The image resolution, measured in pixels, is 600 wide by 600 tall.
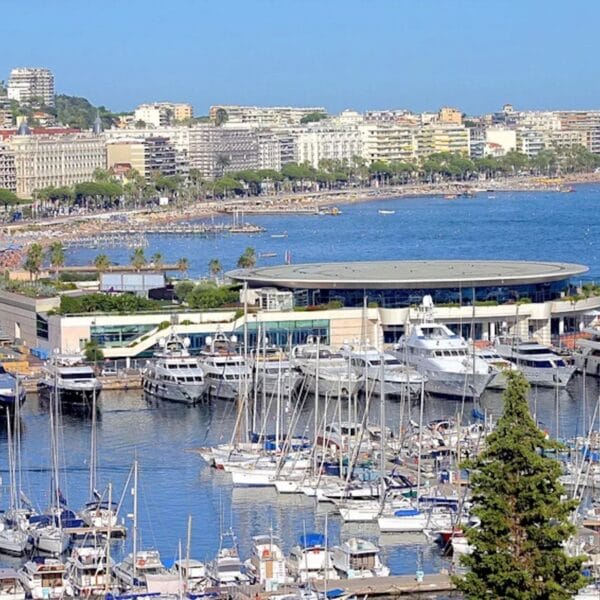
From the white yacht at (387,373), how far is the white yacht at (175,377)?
5.48ft

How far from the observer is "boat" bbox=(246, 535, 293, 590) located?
1417cm

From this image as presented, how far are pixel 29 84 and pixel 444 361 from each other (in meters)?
96.9

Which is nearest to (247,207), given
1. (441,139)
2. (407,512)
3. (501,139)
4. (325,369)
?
(441,139)

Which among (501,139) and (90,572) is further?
(501,139)

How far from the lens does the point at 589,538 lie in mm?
14727

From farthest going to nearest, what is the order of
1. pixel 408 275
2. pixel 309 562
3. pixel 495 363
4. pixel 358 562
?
pixel 408 275
pixel 495 363
pixel 358 562
pixel 309 562

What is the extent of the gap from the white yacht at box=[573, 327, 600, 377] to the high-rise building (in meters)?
92.8

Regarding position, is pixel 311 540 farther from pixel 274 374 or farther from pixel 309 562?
pixel 274 374

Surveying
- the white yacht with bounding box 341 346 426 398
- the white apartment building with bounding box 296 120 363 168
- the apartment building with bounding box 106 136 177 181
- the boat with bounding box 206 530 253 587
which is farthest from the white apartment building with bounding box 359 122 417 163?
the boat with bounding box 206 530 253 587

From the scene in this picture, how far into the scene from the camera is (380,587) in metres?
14.2

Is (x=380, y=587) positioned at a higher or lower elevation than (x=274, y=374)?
lower

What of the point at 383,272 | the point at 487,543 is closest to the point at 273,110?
the point at 383,272

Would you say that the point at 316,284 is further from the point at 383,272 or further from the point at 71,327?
the point at 71,327

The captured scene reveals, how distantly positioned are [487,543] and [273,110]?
4416 inches
